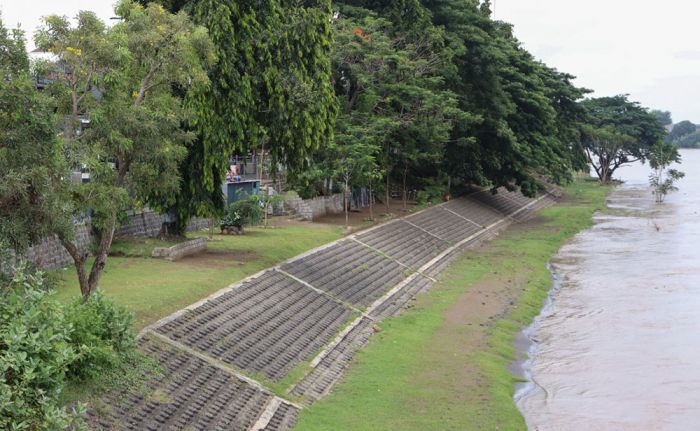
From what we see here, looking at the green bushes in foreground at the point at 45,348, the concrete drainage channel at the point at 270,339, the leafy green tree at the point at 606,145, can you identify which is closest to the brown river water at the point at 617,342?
the concrete drainage channel at the point at 270,339

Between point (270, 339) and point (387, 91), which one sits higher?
point (387, 91)

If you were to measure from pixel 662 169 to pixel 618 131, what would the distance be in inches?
351

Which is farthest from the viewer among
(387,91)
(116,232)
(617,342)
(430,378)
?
(387,91)

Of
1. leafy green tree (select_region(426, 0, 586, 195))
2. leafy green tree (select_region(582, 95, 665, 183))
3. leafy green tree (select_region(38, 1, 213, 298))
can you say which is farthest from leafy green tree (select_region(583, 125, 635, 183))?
leafy green tree (select_region(38, 1, 213, 298))

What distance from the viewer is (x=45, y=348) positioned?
10.3m

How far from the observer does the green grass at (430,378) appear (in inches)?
678

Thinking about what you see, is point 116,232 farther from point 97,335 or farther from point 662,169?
point 662,169

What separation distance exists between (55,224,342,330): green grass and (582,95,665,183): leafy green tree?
65.9 m

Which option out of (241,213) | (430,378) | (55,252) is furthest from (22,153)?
(241,213)

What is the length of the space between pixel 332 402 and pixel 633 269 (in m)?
25.8

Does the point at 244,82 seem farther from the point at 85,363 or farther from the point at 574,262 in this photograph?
the point at 574,262

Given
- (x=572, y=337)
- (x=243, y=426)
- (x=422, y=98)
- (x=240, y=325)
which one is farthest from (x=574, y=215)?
(x=243, y=426)

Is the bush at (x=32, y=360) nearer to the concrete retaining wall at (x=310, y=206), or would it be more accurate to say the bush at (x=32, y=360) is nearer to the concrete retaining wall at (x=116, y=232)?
the concrete retaining wall at (x=116, y=232)

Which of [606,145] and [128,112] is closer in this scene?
[128,112]
